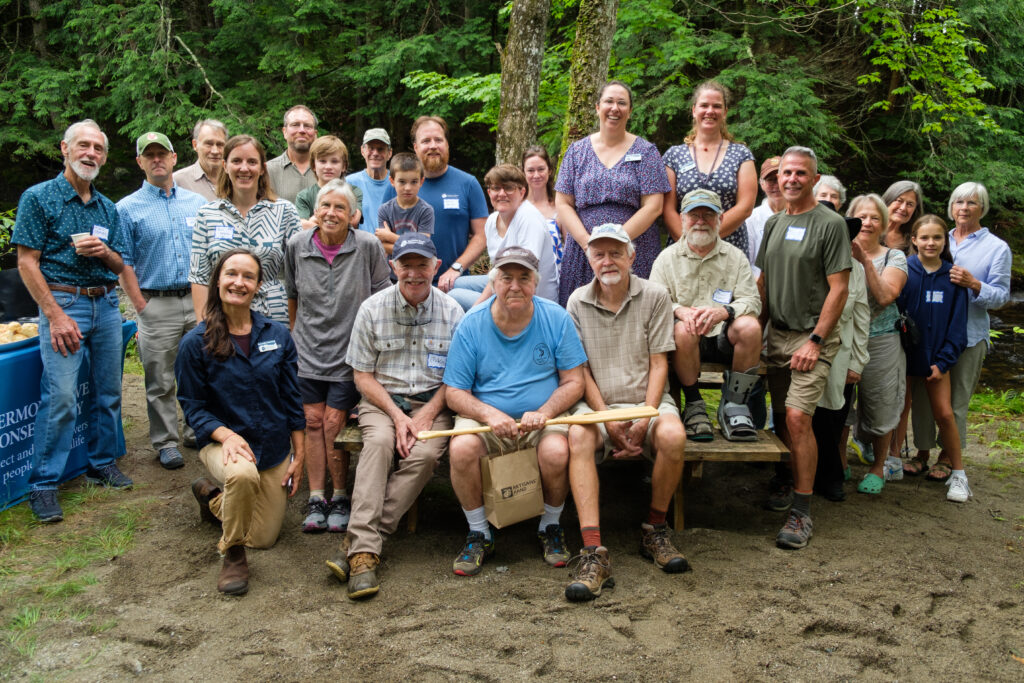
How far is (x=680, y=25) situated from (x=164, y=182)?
803 centimetres

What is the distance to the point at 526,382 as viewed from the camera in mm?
3945

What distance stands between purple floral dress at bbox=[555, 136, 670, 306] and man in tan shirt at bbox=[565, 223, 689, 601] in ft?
2.15

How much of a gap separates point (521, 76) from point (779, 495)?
4.81 m

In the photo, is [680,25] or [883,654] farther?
[680,25]

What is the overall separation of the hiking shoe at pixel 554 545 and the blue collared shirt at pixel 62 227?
318 centimetres

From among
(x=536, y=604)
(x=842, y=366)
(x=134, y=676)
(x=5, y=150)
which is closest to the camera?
(x=134, y=676)

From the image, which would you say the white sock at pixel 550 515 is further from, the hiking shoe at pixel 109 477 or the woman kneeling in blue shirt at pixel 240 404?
the hiking shoe at pixel 109 477

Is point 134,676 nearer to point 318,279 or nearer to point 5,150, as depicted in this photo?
point 318,279

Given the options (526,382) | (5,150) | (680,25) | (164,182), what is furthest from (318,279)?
(5,150)

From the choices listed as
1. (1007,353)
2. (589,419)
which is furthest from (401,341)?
(1007,353)

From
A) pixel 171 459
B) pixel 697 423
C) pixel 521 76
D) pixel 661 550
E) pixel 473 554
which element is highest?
pixel 521 76

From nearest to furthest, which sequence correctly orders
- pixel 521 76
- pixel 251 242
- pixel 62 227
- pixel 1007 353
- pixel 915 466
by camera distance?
pixel 62 227
pixel 251 242
pixel 915 466
pixel 521 76
pixel 1007 353

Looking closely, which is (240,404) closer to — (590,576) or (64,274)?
(64,274)

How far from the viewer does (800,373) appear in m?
4.31
